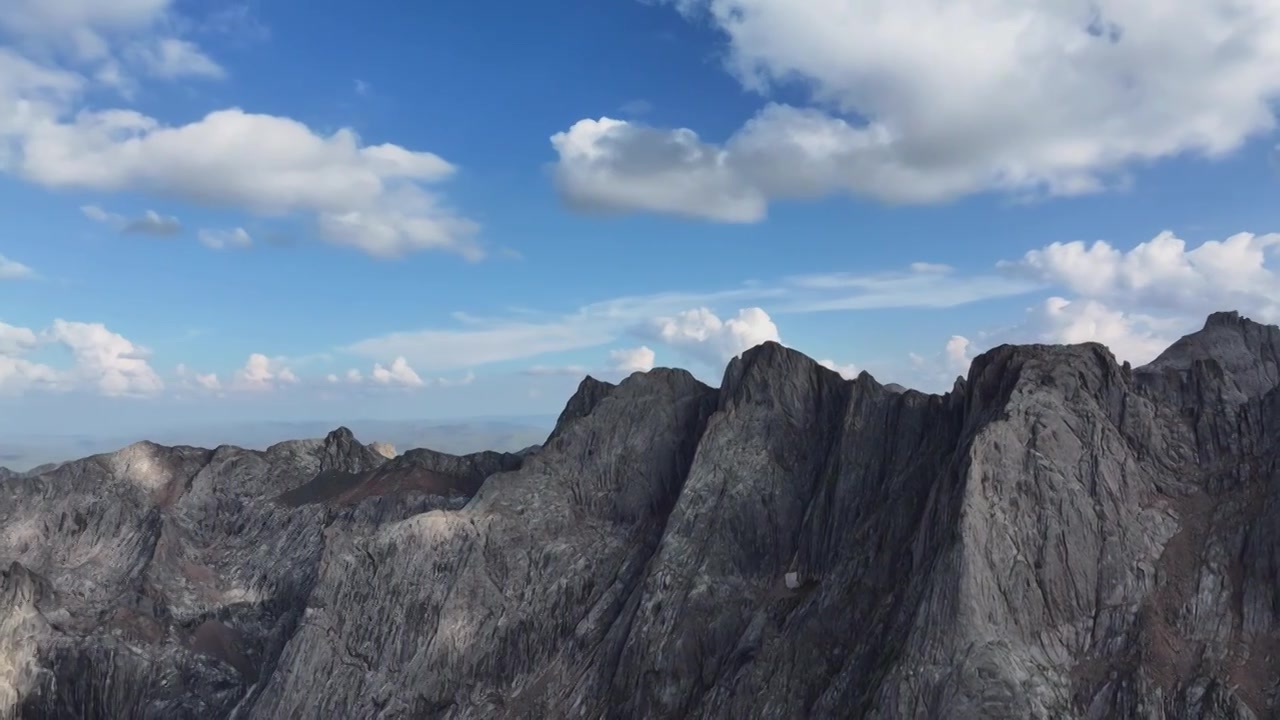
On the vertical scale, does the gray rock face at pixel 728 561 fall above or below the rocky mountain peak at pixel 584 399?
below

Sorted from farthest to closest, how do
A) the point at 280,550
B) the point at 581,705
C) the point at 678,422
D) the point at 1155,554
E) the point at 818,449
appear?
the point at 280,550 → the point at 678,422 → the point at 818,449 → the point at 581,705 → the point at 1155,554

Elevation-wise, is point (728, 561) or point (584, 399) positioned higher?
point (584, 399)

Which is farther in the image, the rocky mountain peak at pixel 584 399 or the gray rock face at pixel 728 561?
the rocky mountain peak at pixel 584 399

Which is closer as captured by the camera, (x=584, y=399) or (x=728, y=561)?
(x=728, y=561)

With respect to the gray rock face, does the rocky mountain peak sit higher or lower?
higher

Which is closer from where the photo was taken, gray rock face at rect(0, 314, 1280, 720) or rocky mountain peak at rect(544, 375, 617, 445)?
gray rock face at rect(0, 314, 1280, 720)

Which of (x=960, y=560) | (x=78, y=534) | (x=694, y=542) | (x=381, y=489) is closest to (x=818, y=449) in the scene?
(x=694, y=542)

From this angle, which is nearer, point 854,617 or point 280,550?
point 854,617

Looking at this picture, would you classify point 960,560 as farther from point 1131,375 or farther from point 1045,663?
point 1131,375
